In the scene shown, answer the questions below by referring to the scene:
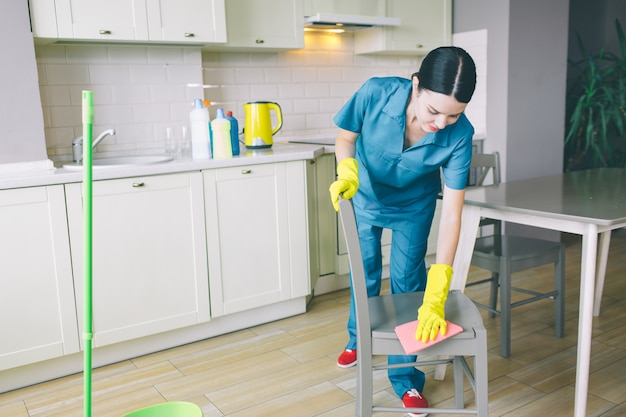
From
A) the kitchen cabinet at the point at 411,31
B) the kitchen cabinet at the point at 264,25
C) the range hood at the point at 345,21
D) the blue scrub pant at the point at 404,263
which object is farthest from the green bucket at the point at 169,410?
the kitchen cabinet at the point at 411,31

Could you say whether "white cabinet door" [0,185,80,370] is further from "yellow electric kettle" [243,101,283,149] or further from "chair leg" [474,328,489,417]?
"chair leg" [474,328,489,417]

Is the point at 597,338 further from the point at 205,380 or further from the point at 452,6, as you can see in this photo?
the point at 452,6

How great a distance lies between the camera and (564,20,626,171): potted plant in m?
4.41

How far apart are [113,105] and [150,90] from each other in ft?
0.74

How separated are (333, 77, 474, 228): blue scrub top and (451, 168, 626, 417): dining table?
0.73 feet

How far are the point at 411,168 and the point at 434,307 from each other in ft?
1.85

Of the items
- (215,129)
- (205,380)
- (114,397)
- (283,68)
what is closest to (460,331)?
(205,380)

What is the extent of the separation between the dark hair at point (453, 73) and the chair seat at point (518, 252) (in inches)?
44.6

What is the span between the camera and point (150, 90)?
10.6ft

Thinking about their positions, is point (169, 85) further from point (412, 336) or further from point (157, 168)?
point (412, 336)

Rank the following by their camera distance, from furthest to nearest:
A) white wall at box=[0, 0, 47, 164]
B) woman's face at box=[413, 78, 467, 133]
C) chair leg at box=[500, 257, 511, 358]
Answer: chair leg at box=[500, 257, 511, 358], white wall at box=[0, 0, 47, 164], woman's face at box=[413, 78, 467, 133]

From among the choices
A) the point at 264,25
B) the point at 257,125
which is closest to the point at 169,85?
the point at 257,125

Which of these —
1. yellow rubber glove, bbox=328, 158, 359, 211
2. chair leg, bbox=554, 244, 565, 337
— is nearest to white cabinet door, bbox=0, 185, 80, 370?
yellow rubber glove, bbox=328, 158, 359, 211

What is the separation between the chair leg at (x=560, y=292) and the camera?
274 centimetres
